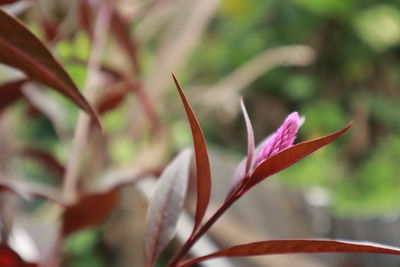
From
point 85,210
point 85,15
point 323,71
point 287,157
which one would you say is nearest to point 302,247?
point 287,157

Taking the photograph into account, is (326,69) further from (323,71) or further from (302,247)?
(302,247)

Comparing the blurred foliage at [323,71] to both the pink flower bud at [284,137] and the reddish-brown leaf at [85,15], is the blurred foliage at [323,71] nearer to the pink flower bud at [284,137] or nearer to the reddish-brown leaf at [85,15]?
the reddish-brown leaf at [85,15]

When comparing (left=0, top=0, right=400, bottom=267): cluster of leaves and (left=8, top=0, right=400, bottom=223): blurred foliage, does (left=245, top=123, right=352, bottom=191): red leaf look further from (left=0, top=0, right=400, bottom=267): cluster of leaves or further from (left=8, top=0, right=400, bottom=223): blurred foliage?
(left=8, top=0, right=400, bottom=223): blurred foliage

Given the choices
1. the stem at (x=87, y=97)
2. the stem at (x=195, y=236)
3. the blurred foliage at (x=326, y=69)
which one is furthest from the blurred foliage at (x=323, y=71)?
the stem at (x=195, y=236)

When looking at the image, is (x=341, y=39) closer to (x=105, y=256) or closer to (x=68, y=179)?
(x=105, y=256)

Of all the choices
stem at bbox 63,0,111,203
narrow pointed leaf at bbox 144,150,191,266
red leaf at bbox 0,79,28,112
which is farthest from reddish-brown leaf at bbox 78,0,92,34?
narrow pointed leaf at bbox 144,150,191,266
